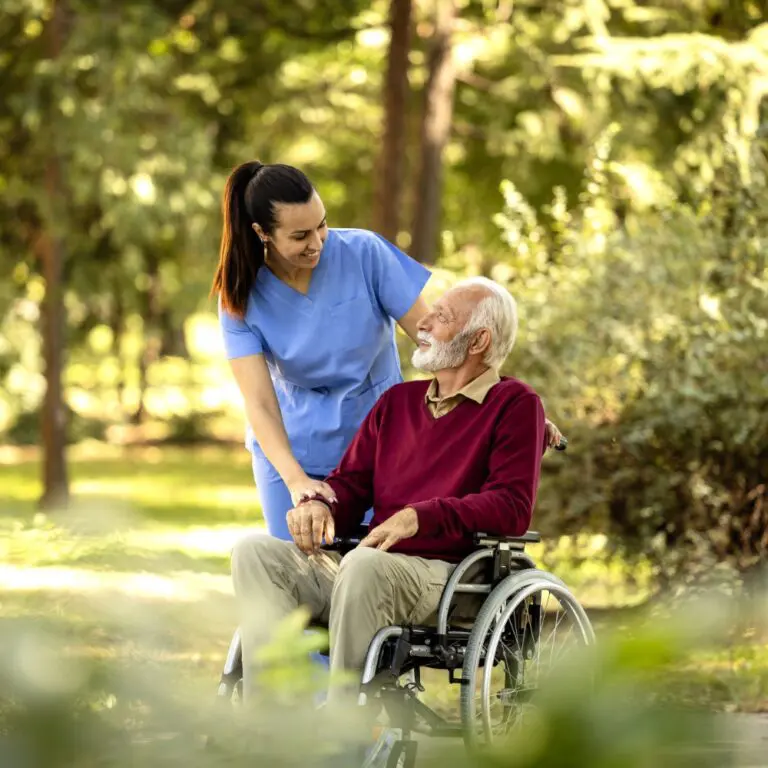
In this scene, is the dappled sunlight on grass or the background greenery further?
the background greenery

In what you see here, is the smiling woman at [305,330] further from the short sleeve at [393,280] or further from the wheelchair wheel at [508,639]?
the wheelchair wheel at [508,639]

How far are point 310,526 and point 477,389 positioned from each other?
1.64 feet

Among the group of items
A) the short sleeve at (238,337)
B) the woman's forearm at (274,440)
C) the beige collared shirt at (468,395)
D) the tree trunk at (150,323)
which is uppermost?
the short sleeve at (238,337)

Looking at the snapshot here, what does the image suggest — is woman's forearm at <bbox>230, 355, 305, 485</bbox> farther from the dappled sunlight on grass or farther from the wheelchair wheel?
the dappled sunlight on grass

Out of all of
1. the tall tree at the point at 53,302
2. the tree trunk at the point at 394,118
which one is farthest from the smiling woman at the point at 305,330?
the tree trunk at the point at 394,118

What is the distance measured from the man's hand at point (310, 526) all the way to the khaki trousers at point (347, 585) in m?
0.05

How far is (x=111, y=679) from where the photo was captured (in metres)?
0.92

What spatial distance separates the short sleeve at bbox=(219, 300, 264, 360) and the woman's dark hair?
0.02 meters

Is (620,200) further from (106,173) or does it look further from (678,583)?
(106,173)

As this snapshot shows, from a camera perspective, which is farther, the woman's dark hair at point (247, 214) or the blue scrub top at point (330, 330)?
the blue scrub top at point (330, 330)

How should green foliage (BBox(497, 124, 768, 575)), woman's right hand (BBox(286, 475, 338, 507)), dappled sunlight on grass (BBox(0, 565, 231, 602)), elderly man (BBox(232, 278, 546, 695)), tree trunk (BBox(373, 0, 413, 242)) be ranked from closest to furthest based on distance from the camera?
1. dappled sunlight on grass (BBox(0, 565, 231, 602))
2. elderly man (BBox(232, 278, 546, 695))
3. woman's right hand (BBox(286, 475, 338, 507))
4. green foliage (BBox(497, 124, 768, 575))
5. tree trunk (BBox(373, 0, 413, 242))

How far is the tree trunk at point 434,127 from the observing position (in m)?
14.4

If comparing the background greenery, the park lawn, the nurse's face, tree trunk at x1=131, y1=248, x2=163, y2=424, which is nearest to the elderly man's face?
the nurse's face

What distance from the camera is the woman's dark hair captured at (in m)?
3.76
